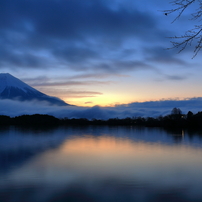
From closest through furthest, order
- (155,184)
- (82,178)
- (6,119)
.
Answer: (155,184)
(82,178)
(6,119)

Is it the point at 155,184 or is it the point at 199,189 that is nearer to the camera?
the point at 199,189

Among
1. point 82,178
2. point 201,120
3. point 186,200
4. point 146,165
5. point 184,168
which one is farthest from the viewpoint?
point 201,120

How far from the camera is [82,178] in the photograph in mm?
7863

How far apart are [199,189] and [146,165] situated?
12.4ft

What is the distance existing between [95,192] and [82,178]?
1.61 m

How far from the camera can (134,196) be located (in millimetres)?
5922

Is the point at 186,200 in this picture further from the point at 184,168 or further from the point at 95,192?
the point at 184,168

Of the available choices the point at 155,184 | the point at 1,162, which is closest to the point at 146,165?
the point at 155,184

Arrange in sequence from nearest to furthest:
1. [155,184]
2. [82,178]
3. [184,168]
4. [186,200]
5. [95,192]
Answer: [186,200] < [95,192] < [155,184] < [82,178] < [184,168]

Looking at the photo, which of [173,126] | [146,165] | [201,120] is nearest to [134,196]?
[146,165]

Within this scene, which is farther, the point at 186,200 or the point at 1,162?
the point at 1,162

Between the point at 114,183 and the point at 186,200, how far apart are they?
2299mm

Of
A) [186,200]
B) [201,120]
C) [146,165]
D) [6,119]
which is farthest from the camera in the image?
[6,119]

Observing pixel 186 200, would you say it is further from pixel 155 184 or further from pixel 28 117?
pixel 28 117
